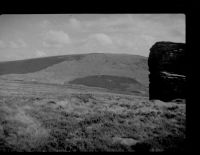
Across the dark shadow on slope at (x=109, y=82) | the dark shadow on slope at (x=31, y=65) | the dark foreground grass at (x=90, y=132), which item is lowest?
the dark foreground grass at (x=90, y=132)

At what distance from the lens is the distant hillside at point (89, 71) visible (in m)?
63.0

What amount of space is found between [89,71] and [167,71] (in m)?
58.9

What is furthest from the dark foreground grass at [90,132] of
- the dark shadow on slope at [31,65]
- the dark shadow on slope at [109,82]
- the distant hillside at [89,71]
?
the dark shadow on slope at [31,65]

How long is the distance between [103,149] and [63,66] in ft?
260

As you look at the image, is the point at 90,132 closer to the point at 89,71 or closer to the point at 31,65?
the point at 89,71

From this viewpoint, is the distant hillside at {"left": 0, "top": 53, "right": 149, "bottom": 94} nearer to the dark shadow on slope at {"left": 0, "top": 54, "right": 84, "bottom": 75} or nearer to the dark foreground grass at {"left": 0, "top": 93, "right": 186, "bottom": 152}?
the dark shadow on slope at {"left": 0, "top": 54, "right": 84, "bottom": 75}

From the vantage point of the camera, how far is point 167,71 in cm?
2025

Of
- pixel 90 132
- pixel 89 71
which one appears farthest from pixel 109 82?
pixel 90 132

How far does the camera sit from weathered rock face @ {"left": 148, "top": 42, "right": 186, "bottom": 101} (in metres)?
19.2

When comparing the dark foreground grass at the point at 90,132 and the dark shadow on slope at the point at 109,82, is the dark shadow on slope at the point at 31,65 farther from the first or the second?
the dark foreground grass at the point at 90,132

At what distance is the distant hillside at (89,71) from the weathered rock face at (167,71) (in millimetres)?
35926

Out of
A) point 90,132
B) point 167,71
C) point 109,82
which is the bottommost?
point 90,132
